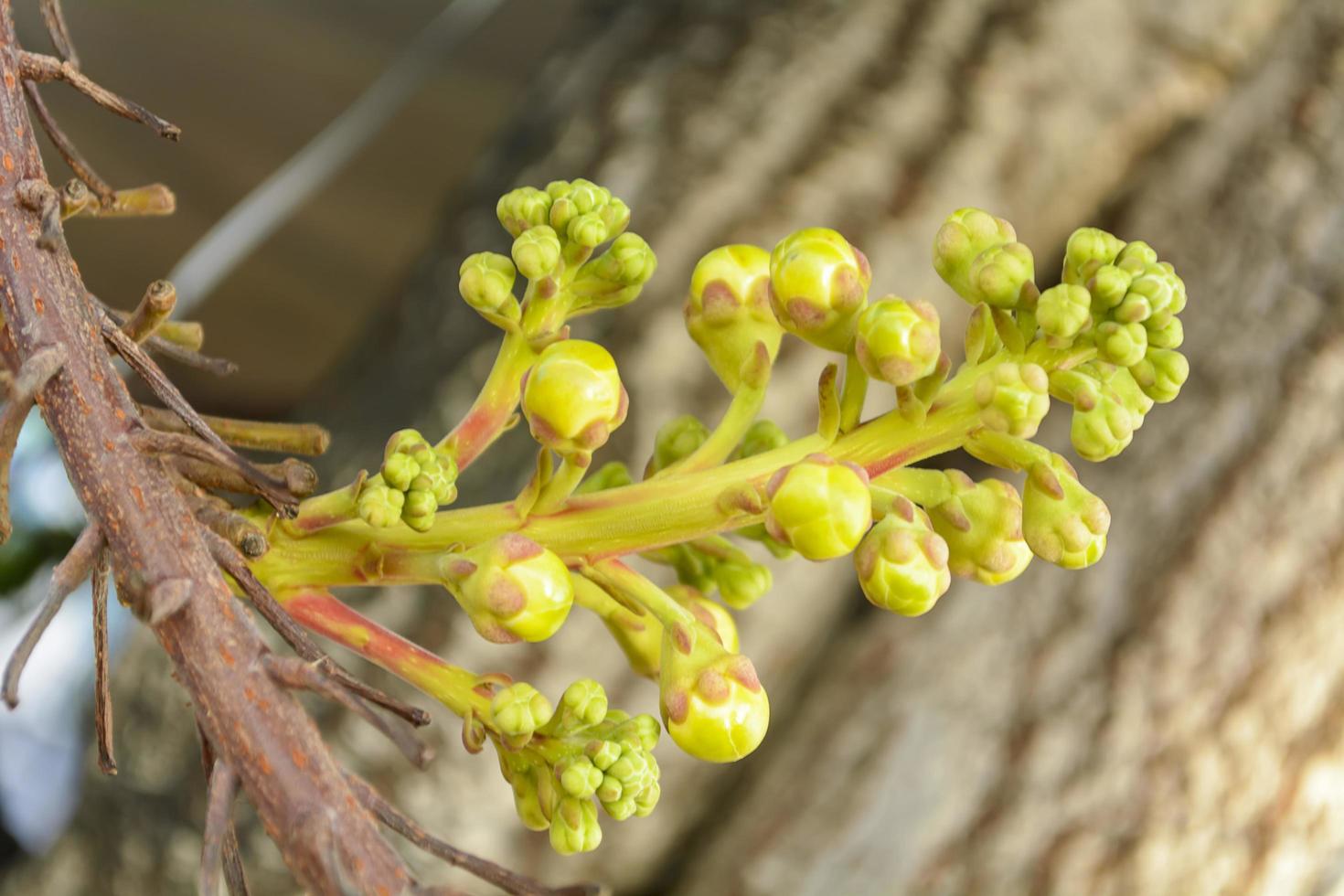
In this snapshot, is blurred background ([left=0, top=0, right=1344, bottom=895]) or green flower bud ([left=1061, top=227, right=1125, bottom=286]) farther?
blurred background ([left=0, top=0, right=1344, bottom=895])

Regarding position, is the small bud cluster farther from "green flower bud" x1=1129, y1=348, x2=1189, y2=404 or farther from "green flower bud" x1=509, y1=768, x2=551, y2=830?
"green flower bud" x1=1129, y1=348, x2=1189, y2=404

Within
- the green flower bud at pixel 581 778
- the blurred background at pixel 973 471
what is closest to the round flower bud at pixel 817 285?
the green flower bud at pixel 581 778

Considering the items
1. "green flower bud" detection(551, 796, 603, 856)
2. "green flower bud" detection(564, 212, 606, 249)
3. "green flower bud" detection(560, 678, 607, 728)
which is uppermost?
"green flower bud" detection(564, 212, 606, 249)

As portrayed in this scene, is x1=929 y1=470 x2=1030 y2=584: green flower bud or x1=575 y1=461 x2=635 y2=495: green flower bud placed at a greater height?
x1=929 y1=470 x2=1030 y2=584: green flower bud

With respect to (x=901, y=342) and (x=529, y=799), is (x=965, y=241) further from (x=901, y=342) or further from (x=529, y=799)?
(x=529, y=799)

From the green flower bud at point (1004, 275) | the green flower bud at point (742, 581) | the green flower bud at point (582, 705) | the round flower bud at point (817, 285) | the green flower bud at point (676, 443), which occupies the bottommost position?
the green flower bud at point (582, 705)

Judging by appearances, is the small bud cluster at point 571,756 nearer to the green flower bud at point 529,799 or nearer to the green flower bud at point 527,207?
the green flower bud at point 529,799

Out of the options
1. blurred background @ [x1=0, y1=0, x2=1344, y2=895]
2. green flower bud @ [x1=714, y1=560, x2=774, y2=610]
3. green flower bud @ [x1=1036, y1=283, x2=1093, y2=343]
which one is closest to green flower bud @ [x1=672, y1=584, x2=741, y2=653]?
green flower bud @ [x1=714, y1=560, x2=774, y2=610]
